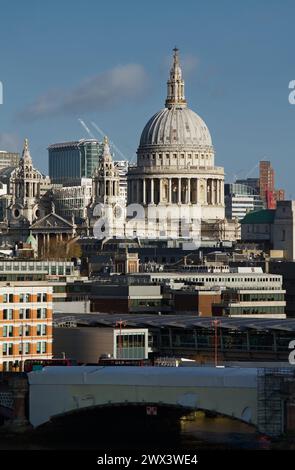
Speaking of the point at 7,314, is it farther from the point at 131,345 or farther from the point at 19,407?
the point at 19,407

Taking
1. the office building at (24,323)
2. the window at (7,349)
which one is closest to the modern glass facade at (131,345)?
the office building at (24,323)

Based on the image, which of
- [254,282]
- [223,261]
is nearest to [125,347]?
[254,282]

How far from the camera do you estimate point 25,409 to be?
247 feet

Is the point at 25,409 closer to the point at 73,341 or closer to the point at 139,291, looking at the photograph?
the point at 73,341

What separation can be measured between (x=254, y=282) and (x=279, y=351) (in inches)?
1617

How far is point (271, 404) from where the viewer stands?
71688 millimetres

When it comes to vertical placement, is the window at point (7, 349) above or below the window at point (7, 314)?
below

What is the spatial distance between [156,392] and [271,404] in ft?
14.4

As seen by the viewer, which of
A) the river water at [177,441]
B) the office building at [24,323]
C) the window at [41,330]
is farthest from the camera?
the window at [41,330]

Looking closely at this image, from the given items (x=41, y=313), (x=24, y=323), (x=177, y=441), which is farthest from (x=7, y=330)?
(x=177, y=441)

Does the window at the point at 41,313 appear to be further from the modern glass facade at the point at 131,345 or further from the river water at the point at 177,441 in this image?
the river water at the point at 177,441

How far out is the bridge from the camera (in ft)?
236

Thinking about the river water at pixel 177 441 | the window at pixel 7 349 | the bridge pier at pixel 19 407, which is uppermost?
the window at pixel 7 349

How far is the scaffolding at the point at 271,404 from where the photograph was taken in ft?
234
